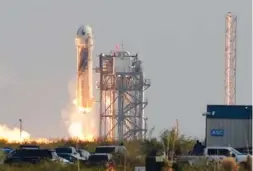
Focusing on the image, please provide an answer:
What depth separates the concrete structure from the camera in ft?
242

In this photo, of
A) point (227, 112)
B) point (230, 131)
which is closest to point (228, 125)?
point (230, 131)

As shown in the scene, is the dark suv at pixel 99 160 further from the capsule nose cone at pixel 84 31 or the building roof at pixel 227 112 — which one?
the capsule nose cone at pixel 84 31

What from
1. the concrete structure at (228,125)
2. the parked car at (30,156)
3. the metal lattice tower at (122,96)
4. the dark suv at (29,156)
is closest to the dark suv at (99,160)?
the parked car at (30,156)

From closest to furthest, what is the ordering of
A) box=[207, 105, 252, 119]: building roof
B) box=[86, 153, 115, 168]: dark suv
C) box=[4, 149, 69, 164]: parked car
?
1. box=[86, 153, 115, 168]: dark suv
2. box=[4, 149, 69, 164]: parked car
3. box=[207, 105, 252, 119]: building roof

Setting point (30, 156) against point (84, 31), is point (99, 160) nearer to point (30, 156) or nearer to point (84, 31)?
point (30, 156)

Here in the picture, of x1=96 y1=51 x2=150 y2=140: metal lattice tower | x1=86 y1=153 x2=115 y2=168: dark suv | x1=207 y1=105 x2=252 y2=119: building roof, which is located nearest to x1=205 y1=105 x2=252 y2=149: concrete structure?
x1=207 y1=105 x2=252 y2=119: building roof

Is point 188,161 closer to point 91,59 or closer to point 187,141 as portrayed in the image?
point 187,141

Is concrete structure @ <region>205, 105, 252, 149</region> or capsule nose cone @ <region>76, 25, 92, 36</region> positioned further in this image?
capsule nose cone @ <region>76, 25, 92, 36</region>

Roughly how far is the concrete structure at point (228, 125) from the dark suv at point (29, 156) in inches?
647

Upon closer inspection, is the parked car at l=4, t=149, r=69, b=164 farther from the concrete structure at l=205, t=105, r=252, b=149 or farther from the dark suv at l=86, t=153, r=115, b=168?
the concrete structure at l=205, t=105, r=252, b=149

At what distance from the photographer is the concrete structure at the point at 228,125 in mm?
→ 73875

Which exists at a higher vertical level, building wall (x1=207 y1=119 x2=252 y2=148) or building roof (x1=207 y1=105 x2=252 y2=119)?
building roof (x1=207 y1=105 x2=252 y2=119)

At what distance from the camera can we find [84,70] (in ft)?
368

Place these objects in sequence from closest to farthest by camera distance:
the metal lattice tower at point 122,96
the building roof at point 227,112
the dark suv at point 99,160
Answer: the dark suv at point 99,160, the building roof at point 227,112, the metal lattice tower at point 122,96
